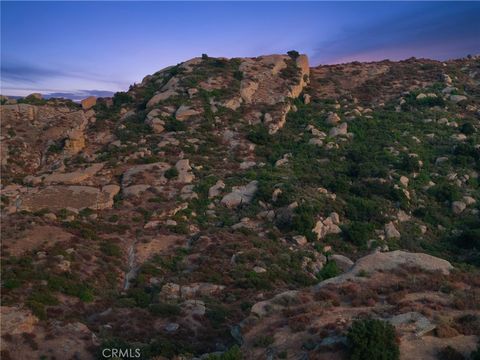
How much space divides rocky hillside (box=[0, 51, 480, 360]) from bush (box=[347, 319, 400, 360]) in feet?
2.14

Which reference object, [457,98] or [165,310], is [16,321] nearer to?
[165,310]

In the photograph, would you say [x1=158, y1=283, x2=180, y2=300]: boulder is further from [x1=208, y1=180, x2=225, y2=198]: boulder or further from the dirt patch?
[x1=208, y1=180, x2=225, y2=198]: boulder

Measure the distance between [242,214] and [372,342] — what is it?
2145 cm

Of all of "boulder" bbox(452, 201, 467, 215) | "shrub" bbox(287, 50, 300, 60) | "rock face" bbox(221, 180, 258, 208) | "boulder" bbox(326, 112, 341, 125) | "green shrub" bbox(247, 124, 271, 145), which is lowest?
"boulder" bbox(452, 201, 467, 215)

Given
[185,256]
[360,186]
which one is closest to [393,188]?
[360,186]

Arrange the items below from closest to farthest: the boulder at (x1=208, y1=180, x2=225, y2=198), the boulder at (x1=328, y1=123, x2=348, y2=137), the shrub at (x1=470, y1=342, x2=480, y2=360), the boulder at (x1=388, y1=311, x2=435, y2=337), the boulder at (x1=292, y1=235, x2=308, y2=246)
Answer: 1. the shrub at (x1=470, y1=342, x2=480, y2=360)
2. the boulder at (x1=388, y1=311, x2=435, y2=337)
3. the boulder at (x1=292, y1=235, x2=308, y2=246)
4. the boulder at (x1=208, y1=180, x2=225, y2=198)
5. the boulder at (x1=328, y1=123, x2=348, y2=137)

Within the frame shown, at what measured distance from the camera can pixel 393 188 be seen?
1437 inches

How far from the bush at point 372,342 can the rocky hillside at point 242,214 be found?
2.14 feet

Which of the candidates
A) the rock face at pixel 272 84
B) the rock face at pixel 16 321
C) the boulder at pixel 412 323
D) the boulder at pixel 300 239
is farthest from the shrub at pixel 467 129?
the rock face at pixel 16 321

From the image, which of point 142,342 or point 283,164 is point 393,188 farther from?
point 142,342

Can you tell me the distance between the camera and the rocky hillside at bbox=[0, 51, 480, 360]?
16859 mm

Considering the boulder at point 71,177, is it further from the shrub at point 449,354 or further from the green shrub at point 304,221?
the shrub at point 449,354

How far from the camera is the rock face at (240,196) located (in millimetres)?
34688

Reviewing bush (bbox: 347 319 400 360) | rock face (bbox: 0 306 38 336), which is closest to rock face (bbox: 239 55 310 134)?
rock face (bbox: 0 306 38 336)
